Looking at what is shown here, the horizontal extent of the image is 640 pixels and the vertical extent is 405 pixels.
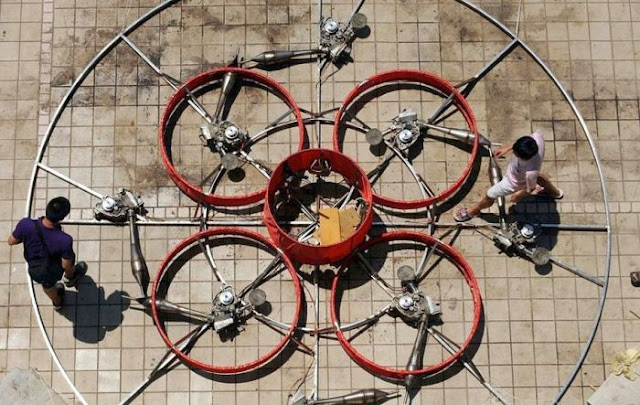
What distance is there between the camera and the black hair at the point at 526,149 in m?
13.9

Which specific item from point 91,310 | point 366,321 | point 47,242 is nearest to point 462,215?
point 366,321

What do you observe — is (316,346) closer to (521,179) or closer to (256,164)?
(256,164)

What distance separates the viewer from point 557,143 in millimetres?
17000

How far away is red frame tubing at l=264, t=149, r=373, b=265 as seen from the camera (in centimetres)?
1505

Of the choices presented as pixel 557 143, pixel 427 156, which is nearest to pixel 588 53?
pixel 557 143

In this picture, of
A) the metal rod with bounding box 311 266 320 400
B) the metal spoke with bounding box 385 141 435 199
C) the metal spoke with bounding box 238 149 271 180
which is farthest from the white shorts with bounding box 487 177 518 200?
the metal spoke with bounding box 238 149 271 180

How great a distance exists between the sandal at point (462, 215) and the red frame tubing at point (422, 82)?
415 millimetres

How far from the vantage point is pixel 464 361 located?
1596 cm

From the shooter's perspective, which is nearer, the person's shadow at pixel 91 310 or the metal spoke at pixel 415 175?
the person's shadow at pixel 91 310

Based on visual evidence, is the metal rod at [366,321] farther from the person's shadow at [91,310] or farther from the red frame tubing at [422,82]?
the person's shadow at [91,310]

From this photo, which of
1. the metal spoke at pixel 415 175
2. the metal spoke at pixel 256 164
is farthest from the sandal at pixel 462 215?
the metal spoke at pixel 256 164

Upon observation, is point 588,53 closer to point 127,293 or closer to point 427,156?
point 427,156

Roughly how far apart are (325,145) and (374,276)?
3009 mm

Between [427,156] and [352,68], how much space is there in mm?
2560
